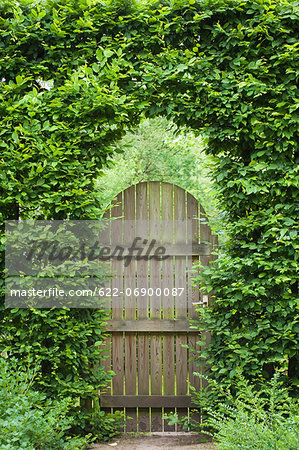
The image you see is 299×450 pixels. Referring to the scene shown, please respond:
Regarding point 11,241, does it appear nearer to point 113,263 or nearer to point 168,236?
point 113,263

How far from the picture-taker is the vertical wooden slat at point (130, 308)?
4.45 metres

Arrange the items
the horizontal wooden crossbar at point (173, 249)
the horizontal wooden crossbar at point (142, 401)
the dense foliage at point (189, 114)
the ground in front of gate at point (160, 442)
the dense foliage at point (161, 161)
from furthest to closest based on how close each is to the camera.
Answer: the dense foliage at point (161, 161) < the horizontal wooden crossbar at point (173, 249) < the horizontal wooden crossbar at point (142, 401) < the ground in front of gate at point (160, 442) < the dense foliage at point (189, 114)

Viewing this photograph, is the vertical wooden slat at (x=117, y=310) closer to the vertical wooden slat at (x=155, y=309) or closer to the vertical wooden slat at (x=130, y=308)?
the vertical wooden slat at (x=130, y=308)

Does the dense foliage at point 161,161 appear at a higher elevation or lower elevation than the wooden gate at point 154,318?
higher

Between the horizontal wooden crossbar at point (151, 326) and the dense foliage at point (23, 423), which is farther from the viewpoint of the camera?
the horizontal wooden crossbar at point (151, 326)

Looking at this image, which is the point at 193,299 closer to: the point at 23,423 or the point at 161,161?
the point at 23,423

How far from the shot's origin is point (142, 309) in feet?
14.8

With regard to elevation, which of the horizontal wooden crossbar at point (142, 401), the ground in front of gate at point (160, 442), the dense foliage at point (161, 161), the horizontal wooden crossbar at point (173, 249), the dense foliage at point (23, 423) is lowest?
the ground in front of gate at point (160, 442)

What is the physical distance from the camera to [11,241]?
12.4ft

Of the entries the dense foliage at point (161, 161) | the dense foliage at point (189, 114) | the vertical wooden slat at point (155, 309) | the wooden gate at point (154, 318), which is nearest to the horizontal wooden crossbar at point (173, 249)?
the wooden gate at point (154, 318)

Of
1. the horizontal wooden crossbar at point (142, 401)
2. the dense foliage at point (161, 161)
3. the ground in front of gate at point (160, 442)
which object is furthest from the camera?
the dense foliage at point (161, 161)

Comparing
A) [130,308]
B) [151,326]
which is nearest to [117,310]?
[130,308]

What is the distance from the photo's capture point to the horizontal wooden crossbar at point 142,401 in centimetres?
437

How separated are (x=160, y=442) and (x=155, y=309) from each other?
3.92 ft
